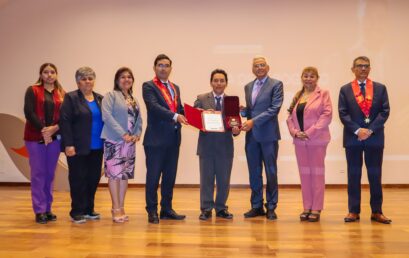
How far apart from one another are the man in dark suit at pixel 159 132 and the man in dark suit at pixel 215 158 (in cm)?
28

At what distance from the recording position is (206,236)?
3.46 m

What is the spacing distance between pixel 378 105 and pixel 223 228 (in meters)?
1.83

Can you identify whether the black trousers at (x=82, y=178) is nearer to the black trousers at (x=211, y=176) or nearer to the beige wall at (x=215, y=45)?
the black trousers at (x=211, y=176)

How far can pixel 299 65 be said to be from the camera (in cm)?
703

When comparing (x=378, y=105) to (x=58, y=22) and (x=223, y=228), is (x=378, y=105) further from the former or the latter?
(x=58, y=22)

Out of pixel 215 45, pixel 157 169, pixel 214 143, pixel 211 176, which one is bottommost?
pixel 211 176


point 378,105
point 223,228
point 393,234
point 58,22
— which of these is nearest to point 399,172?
point 378,105

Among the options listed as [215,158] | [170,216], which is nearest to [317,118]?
[215,158]

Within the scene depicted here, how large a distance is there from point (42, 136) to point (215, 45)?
3804 millimetres

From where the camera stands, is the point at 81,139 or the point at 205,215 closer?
the point at 81,139

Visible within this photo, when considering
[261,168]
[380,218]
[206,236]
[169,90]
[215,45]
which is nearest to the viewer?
[206,236]

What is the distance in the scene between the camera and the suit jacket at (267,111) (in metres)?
4.17

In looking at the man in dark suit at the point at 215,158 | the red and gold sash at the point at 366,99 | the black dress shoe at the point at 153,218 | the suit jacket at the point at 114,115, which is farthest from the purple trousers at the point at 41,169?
the red and gold sash at the point at 366,99

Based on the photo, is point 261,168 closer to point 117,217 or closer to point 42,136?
point 117,217
